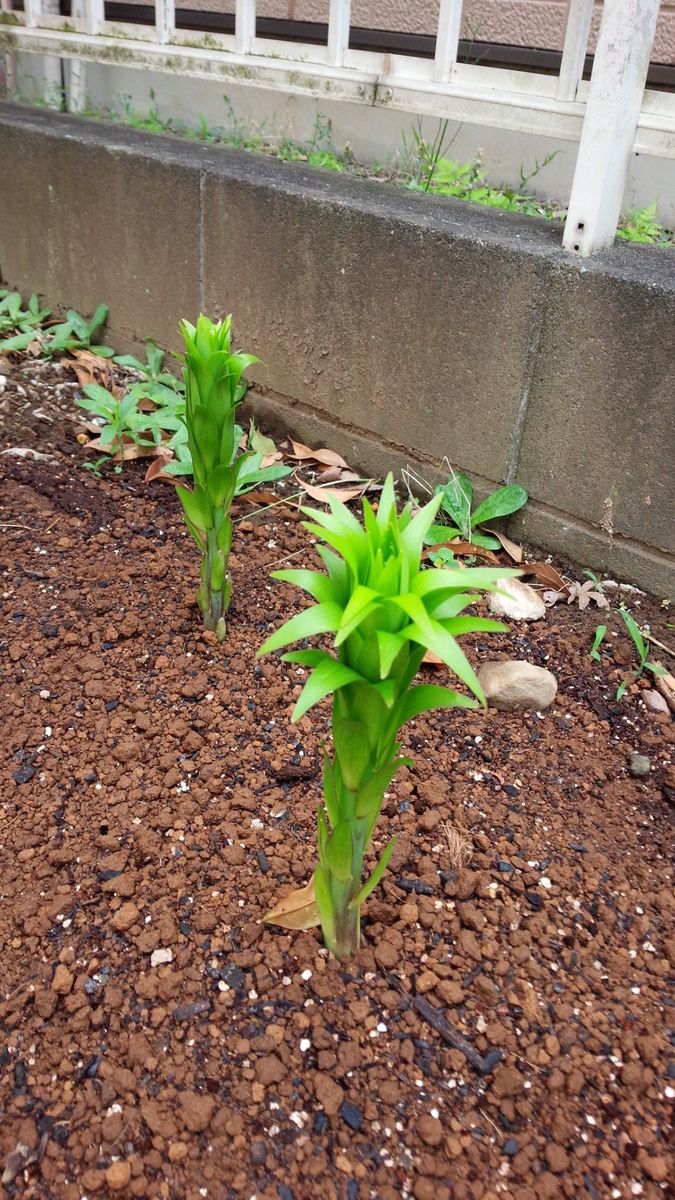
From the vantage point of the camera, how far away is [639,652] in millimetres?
2186

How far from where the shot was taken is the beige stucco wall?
3367 millimetres

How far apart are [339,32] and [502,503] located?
1382 mm

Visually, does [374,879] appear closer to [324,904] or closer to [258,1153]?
[324,904]

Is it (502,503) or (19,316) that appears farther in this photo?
(19,316)

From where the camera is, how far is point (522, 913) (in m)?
1.61

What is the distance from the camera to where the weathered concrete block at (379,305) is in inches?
93.5

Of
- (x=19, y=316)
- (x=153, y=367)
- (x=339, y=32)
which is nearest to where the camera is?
(x=339, y=32)

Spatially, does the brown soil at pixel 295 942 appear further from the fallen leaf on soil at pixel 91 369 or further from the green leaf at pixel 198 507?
the fallen leaf on soil at pixel 91 369

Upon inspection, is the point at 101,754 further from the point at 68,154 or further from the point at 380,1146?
the point at 68,154

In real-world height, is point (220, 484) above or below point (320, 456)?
above

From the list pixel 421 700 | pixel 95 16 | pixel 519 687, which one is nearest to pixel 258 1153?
pixel 421 700

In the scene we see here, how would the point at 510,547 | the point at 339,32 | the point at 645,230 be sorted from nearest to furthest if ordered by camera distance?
the point at 510,547 → the point at 339,32 → the point at 645,230

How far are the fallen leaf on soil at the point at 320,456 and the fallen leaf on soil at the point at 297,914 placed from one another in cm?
152

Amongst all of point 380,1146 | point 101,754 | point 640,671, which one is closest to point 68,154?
point 101,754
